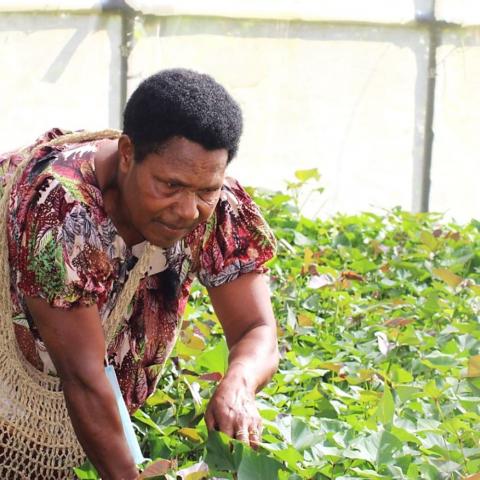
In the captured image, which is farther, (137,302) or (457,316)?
(457,316)

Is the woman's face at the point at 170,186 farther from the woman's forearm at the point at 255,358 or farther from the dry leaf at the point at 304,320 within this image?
the dry leaf at the point at 304,320

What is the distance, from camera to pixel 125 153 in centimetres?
246

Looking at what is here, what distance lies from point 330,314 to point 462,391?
93cm

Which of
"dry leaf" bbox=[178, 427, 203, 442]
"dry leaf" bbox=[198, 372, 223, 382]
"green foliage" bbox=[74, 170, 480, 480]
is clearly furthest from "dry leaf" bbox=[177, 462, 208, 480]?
"dry leaf" bbox=[198, 372, 223, 382]

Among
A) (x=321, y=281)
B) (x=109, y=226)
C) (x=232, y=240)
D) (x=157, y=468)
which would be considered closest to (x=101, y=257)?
(x=109, y=226)

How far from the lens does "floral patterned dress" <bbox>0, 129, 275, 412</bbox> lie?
2408 mm

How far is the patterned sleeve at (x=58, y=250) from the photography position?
2.38m

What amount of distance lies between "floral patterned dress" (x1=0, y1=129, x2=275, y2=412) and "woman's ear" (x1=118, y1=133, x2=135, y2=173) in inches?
3.3

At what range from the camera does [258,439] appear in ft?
7.94

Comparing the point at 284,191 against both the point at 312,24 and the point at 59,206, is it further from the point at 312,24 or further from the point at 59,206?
the point at 59,206

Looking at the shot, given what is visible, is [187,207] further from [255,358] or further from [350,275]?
[350,275]

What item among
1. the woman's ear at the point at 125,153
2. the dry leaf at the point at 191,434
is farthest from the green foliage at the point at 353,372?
the woman's ear at the point at 125,153

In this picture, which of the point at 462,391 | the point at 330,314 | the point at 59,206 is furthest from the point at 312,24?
the point at 59,206

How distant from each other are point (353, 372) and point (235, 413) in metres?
0.68
